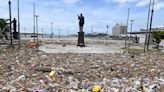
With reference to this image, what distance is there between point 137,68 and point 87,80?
3.73 metres

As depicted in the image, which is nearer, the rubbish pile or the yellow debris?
the yellow debris

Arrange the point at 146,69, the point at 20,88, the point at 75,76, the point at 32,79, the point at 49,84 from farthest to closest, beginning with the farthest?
the point at 146,69 → the point at 75,76 → the point at 32,79 → the point at 49,84 → the point at 20,88

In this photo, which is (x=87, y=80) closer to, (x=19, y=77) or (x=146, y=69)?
(x=19, y=77)

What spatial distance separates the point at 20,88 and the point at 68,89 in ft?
4.75

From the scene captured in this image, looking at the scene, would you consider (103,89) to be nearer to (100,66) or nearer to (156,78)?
(156,78)

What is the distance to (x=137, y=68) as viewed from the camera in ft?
42.0

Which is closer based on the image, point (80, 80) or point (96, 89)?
point (96, 89)

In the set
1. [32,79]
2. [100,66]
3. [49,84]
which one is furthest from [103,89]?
[100,66]

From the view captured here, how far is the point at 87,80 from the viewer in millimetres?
9906

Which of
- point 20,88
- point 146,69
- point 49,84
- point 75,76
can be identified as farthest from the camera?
point 146,69

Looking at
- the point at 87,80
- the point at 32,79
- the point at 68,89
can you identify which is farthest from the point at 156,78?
the point at 32,79

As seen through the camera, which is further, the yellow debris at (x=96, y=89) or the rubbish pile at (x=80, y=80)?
the rubbish pile at (x=80, y=80)

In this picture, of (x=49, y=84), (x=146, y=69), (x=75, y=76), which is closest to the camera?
(x=49, y=84)

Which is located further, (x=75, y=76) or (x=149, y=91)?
(x=75, y=76)
